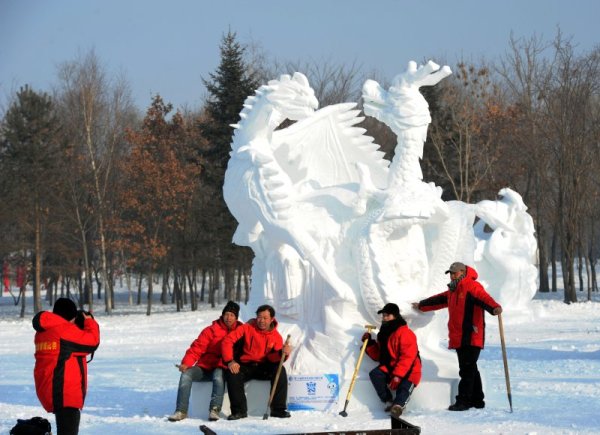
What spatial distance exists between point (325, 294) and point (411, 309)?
1.00 m

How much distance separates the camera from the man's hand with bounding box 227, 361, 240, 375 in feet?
30.5

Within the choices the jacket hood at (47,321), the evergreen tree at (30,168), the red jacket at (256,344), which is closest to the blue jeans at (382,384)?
the red jacket at (256,344)

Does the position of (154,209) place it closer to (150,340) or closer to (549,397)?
(150,340)

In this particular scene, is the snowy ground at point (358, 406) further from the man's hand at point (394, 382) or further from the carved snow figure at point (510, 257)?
the carved snow figure at point (510, 257)

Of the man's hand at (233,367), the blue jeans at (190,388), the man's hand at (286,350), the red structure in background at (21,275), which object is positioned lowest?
the blue jeans at (190,388)

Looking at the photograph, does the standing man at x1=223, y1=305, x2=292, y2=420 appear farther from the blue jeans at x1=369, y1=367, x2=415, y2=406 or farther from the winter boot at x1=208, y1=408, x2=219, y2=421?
the blue jeans at x1=369, y1=367, x2=415, y2=406

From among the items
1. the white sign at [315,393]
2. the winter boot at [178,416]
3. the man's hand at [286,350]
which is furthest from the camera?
the white sign at [315,393]

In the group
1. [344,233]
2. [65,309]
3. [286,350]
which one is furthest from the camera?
[344,233]

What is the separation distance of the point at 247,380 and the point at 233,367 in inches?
15.2

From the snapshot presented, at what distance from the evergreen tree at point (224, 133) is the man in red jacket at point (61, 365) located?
2582cm

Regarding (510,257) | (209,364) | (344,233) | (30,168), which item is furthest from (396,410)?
(30,168)

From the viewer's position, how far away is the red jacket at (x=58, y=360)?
6785 millimetres

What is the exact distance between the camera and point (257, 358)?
9.58 m

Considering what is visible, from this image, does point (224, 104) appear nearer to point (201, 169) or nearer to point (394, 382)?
point (201, 169)
